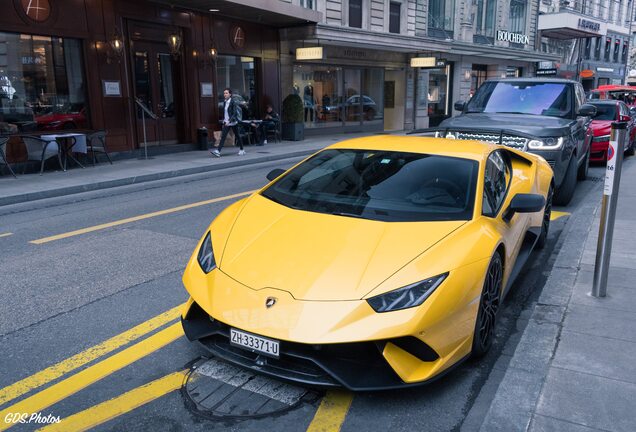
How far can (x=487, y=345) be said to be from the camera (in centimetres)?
362

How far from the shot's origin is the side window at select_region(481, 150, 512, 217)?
4014 mm

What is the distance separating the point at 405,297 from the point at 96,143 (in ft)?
44.0

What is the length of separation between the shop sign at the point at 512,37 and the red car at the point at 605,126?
2152cm

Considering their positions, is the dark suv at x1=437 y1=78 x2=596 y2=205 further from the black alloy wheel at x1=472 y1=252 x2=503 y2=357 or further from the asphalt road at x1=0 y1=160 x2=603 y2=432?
the black alloy wheel at x1=472 y1=252 x2=503 y2=357

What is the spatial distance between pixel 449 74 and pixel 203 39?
1847 cm

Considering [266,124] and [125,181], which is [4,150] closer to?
[125,181]

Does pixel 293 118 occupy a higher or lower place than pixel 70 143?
higher

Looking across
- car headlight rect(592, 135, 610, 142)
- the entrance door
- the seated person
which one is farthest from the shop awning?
car headlight rect(592, 135, 610, 142)

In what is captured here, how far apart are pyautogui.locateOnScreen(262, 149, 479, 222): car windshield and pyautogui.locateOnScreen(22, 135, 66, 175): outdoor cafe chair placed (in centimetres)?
1010

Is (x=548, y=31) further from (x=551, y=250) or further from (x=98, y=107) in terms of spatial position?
(x=551, y=250)

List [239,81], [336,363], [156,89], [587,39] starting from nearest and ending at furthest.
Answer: [336,363]
[156,89]
[239,81]
[587,39]

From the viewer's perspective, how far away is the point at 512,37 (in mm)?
36438

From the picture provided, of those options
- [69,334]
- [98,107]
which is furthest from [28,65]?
[69,334]

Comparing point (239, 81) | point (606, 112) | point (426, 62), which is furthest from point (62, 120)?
point (426, 62)
